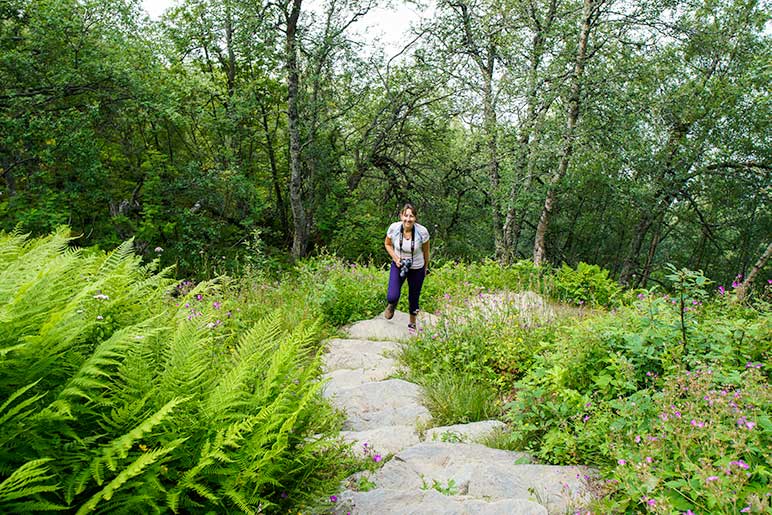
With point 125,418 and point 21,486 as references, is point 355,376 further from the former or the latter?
point 21,486

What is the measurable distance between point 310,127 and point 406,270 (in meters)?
8.69

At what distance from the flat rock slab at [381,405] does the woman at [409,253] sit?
182 cm

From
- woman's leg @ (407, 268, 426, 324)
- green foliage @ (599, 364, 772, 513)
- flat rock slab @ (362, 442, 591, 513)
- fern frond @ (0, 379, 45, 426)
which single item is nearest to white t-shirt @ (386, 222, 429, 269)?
woman's leg @ (407, 268, 426, 324)

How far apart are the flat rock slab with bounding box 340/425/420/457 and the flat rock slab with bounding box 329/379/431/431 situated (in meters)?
0.20

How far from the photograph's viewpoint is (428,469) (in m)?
2.95

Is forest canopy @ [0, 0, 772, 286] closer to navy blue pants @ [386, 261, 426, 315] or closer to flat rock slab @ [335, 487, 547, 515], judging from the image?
navy blue pants @ [386, 261, 426, 315]

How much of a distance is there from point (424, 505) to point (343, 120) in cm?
1396

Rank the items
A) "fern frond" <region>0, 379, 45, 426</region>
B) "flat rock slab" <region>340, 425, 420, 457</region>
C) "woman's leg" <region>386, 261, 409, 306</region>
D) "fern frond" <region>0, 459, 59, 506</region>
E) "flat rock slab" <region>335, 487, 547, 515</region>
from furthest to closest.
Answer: "woman's leg" <region>386, 261, 409, 306</region> < "flat rock slab" <region>340, 425, 420, 457</region> < "flat rock slab" <region>335, 487, 547, 515</region> < "fern frond" <region>0, 379, 45, 426</region> < "fern frond" <region>0, 459, 59, 506</region>

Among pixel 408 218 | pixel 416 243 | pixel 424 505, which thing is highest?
pixel 408 218

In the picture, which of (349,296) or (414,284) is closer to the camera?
(414,284)

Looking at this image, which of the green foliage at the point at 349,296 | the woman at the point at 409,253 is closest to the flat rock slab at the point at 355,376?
the woman at the point at 409,253

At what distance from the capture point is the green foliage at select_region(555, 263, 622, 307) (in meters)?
7.73

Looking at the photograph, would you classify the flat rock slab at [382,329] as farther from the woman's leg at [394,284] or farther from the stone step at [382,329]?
the woman's leg at [394,284]

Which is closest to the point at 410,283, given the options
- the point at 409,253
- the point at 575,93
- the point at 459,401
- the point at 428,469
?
the point at 409,253
